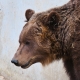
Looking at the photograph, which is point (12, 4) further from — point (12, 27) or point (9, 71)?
point (9, 71)

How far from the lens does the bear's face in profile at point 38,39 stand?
5566mm

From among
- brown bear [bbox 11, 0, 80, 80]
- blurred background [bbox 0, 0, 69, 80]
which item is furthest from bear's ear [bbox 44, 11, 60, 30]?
blurred background [bbox 0, 0, 69, 80]

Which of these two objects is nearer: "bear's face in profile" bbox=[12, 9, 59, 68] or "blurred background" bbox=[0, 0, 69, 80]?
"bear's face in profile" bbox=[12, 9, 59, 68]

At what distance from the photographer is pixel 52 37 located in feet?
18.5

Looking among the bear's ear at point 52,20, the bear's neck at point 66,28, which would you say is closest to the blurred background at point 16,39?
the bear's neck at point 66,28

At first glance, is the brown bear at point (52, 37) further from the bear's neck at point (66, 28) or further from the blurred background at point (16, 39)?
the blurred background at point (16, 39)

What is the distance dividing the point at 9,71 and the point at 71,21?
3403 mm

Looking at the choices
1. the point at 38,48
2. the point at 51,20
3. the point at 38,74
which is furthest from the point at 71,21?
the point at 38,74

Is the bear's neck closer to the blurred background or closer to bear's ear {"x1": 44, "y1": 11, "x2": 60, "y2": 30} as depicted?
bear's ear {"x1": 44, "y1": 11, "x2": 60, "y2": 30}

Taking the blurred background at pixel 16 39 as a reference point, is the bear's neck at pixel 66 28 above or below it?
above

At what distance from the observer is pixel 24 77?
8.01 meters

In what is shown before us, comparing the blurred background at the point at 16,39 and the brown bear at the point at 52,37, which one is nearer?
the brown bear at the point at 52,37

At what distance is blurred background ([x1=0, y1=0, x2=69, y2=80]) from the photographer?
23.9 feet

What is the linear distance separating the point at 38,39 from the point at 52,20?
14.7 inches
